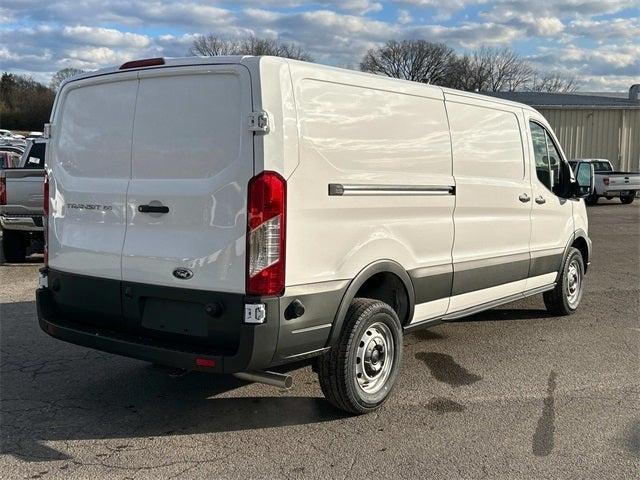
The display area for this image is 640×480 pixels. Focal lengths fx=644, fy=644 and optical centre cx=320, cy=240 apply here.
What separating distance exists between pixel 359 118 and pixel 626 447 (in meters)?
2.61

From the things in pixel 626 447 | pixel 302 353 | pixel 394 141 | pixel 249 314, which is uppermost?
pixel 394 141

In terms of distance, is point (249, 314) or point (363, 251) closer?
point (249, 314)

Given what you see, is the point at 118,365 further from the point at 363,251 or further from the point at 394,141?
the point at 394,141

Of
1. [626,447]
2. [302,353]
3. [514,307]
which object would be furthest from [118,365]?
[514,307]

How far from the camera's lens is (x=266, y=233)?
358 centimetres

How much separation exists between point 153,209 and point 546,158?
426 centimetres

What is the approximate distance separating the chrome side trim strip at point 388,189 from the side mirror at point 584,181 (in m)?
2.59

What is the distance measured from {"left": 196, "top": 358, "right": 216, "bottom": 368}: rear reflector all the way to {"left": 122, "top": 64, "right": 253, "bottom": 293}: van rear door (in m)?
0.40

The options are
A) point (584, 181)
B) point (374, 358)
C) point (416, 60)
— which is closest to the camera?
point (374, 358)

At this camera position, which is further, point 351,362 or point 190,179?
point 351,362

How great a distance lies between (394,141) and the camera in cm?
444

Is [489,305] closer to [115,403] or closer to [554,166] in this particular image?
[554,166]

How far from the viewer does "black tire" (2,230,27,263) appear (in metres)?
10.2

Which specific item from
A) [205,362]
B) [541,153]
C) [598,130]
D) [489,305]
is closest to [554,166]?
[541,153]
